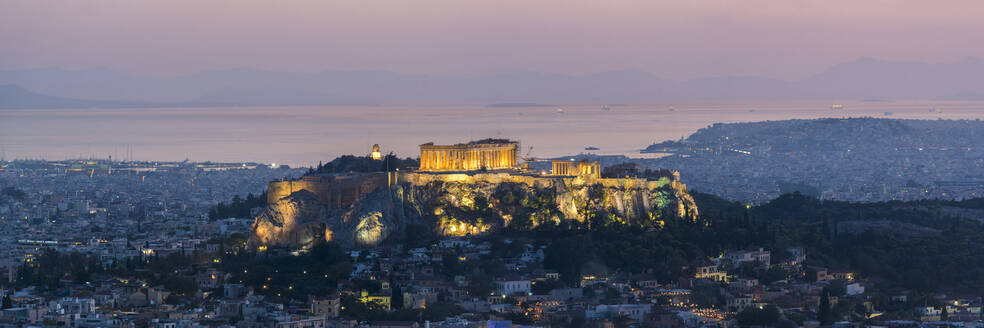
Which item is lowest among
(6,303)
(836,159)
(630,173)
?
(6,303)

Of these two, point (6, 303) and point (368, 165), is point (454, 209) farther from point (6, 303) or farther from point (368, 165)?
point (6, 303)

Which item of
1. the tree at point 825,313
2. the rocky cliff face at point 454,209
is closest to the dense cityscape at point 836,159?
the rocky cliff face at point 454,209

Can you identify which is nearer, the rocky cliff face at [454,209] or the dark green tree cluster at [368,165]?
the rocky cliff face at [454,209]

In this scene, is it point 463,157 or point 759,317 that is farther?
point 463,157

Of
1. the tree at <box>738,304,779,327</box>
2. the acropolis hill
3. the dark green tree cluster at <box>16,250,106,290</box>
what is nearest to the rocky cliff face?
the acropolis hill

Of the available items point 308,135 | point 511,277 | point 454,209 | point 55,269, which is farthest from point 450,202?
point 308,135

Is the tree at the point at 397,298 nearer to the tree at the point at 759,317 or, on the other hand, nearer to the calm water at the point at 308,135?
the tree at the point at 759,317

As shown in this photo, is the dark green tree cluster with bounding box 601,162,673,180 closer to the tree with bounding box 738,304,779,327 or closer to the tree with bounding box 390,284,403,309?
the tree with bounding box 390,284,403,309
